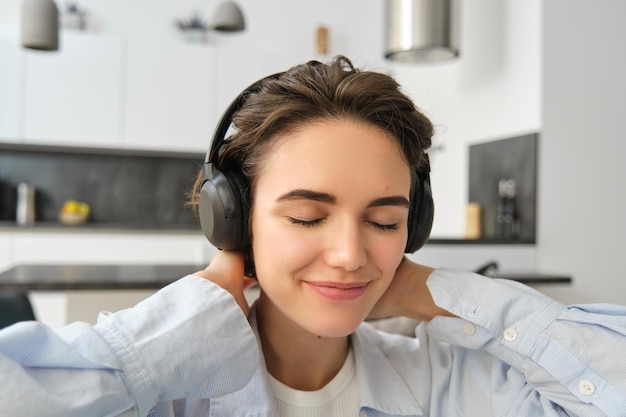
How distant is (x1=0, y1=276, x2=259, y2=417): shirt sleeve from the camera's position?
62cm

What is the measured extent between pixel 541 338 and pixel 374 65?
245 cm

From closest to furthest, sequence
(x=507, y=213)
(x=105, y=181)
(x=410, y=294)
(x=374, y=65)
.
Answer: (x=410, y=294) < (x=374, y=65) < (x=507, y=213) < (x=105, y=181)

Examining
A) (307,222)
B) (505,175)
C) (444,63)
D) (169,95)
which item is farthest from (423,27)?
(307,222)

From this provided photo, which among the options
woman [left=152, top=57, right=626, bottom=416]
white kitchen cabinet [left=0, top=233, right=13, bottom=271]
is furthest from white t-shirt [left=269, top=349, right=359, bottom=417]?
white kitchen cabinet [left=0, top=233, right=13, bottom=271]

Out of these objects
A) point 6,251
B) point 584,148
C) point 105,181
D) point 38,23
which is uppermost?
point 38,23

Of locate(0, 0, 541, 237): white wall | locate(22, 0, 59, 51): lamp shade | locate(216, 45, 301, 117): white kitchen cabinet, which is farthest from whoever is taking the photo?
locate(216, 45, 301, 117): white kitchen cabinet

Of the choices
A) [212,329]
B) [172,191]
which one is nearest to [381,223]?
[212,329]

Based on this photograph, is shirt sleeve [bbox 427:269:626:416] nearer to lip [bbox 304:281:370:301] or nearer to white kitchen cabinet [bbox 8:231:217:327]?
lip [bbox 304:281:370:301]

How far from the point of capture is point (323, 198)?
2.68 feet

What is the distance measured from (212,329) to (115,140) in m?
3.59

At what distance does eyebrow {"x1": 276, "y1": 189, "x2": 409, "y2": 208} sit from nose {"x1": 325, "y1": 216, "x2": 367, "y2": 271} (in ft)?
0.11

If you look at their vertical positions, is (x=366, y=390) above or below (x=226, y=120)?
below

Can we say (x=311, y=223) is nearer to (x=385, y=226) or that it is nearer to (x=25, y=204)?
(x=385, y=226)

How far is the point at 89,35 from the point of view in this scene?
13.4 ft
